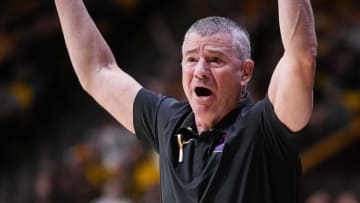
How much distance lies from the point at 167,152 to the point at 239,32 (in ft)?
1.41

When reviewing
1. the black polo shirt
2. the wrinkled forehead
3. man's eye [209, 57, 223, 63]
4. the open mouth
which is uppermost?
the wrinkled forehead

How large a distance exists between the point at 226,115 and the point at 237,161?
0.61 ft

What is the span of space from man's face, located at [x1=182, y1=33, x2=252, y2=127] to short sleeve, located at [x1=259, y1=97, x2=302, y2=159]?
140 millimetres

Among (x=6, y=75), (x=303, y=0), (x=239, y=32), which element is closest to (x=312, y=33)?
(x=303, y=0)

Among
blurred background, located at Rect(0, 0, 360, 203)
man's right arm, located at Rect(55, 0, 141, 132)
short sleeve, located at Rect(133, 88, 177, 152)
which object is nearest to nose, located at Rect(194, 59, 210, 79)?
short sleeve, located at Rect(133, 88, 177, 152)

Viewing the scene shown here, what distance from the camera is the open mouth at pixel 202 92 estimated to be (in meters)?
2.42

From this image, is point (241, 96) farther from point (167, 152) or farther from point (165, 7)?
point (165, 7)

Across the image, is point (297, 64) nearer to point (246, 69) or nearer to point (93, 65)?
point (246, 69)

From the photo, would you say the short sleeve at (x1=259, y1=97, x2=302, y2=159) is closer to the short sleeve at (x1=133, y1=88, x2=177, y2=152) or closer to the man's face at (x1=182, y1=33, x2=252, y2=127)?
the man's face at (x1=182, y1=33, x2=252, y2=127)

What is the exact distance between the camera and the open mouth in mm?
2420

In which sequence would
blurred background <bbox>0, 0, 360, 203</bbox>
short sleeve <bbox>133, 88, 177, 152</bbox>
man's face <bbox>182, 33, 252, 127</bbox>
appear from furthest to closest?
blurred background <bbox>0, 0, 360, 203</bbox>
short sleeve <bbox>133, 88, 177, 152</bbox>
man's face <bbox>182, 33, 252, 127</bbox>

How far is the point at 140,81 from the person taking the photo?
7867 mm

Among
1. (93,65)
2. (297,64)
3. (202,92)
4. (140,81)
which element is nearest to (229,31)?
(202,92)

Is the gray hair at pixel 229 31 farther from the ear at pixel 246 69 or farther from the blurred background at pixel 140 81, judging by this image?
the blurred background at pixel 140 81
